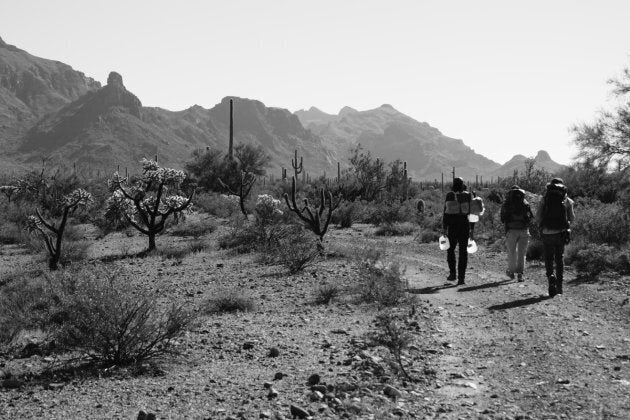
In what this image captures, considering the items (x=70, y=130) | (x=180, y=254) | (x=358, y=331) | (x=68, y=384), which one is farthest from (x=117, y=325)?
(x=70, y=130)

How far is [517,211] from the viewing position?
467 inches

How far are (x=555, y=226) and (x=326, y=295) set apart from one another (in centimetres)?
391

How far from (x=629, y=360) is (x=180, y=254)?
1278cm

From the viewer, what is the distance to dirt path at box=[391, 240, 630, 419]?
217 inches

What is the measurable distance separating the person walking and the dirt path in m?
0.36

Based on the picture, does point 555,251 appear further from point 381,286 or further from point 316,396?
point 316,396

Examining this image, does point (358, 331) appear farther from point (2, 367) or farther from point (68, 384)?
point (2, 367)

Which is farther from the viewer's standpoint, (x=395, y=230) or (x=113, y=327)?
(x=395, y=230)

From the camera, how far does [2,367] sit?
22.8 ft

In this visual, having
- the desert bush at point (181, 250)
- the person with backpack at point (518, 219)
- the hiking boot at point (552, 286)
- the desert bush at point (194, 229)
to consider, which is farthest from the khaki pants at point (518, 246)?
the desert bush at point (194, 229)

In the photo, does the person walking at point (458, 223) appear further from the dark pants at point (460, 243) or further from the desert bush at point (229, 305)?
the desert bush at point (229, 305)

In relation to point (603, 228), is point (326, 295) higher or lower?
lower

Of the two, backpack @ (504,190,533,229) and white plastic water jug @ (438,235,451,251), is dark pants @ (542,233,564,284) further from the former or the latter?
white plastic water jug @ (438,235,451,251)

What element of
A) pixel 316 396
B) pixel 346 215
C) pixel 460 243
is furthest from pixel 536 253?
pixel 346 215
